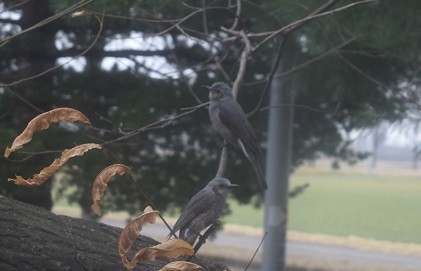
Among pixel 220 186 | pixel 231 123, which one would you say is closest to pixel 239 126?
pixel 231 123

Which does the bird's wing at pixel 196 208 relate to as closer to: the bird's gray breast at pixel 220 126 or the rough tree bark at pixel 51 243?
the rough tree bark at pixel 51 243

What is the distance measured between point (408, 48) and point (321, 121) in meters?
3.77

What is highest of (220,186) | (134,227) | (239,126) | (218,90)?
(218,90)

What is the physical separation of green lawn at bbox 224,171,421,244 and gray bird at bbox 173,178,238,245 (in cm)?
437

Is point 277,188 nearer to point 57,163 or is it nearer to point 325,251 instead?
point 57,163

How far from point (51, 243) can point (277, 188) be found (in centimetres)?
336

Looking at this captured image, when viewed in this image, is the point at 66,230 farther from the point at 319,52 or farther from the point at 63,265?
the point at 319,52

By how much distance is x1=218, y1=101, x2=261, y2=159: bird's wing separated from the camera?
15.1 ft

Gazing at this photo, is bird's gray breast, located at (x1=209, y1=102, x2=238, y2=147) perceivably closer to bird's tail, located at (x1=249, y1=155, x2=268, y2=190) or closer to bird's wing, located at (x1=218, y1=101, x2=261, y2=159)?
bird's wing, located at (x1=218, y1=101, x2=261, y2=159)

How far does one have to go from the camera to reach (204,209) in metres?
3.39

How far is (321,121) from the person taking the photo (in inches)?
366

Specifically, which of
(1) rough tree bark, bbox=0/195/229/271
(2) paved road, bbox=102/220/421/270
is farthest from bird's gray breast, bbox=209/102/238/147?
(2) paved road, bbox=102/220/421/270

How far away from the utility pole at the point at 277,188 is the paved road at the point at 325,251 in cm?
318

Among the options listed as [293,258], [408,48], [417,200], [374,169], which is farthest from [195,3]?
[374,169]
